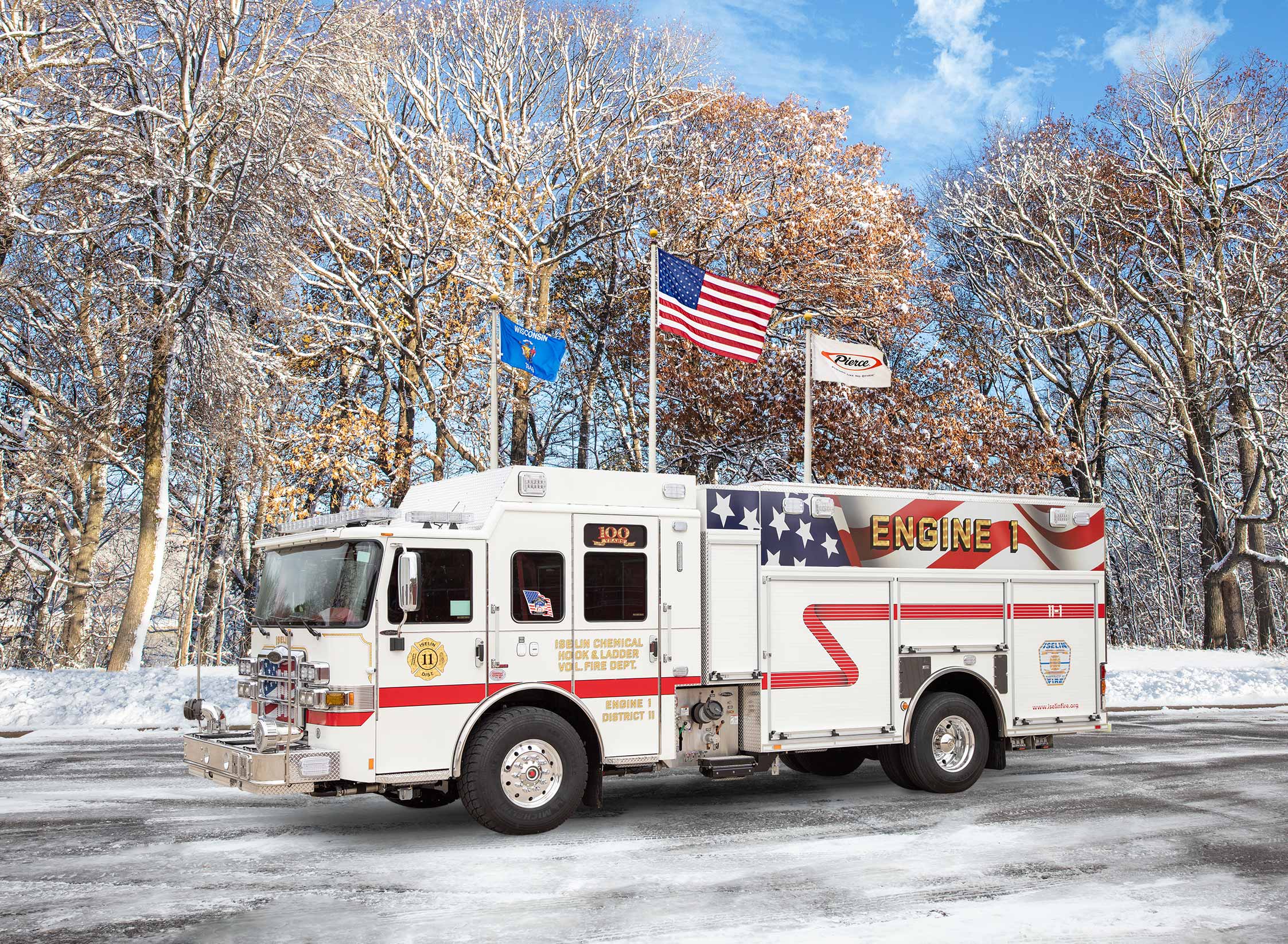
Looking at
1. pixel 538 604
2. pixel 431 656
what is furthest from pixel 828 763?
pixel 431 656

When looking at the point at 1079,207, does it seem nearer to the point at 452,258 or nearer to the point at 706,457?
the point at 706,457

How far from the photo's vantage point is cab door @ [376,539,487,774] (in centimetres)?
870

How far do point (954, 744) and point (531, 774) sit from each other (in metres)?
4.74

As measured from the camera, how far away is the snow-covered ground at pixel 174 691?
56.8 ft

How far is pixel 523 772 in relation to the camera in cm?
918

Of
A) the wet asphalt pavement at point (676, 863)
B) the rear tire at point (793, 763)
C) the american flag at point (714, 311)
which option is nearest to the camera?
the wet asphalt pavement at point (676, 863)

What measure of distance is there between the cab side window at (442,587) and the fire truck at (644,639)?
2cm

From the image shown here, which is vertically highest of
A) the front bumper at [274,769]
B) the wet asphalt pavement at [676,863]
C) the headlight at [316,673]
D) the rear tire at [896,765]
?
the headlight at [316,673]

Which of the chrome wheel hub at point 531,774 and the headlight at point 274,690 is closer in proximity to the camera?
the headlight at point 274,690

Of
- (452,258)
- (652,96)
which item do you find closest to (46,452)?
(452,258)

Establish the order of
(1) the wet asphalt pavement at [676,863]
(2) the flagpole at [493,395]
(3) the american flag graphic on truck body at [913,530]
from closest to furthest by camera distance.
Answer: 1. (1) the wet asphalt pavement at [676,863]
2. (3) the american flag graphic on truck body at [913,530]
3. (2) the flagpole at [493,395]

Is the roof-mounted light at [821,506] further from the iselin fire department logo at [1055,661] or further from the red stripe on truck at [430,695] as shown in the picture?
the red stripe on truck at [430,695]

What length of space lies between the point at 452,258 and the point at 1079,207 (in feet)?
61.6

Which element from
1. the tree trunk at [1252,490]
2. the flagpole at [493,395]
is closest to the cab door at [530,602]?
the flagpole at [493,395]
